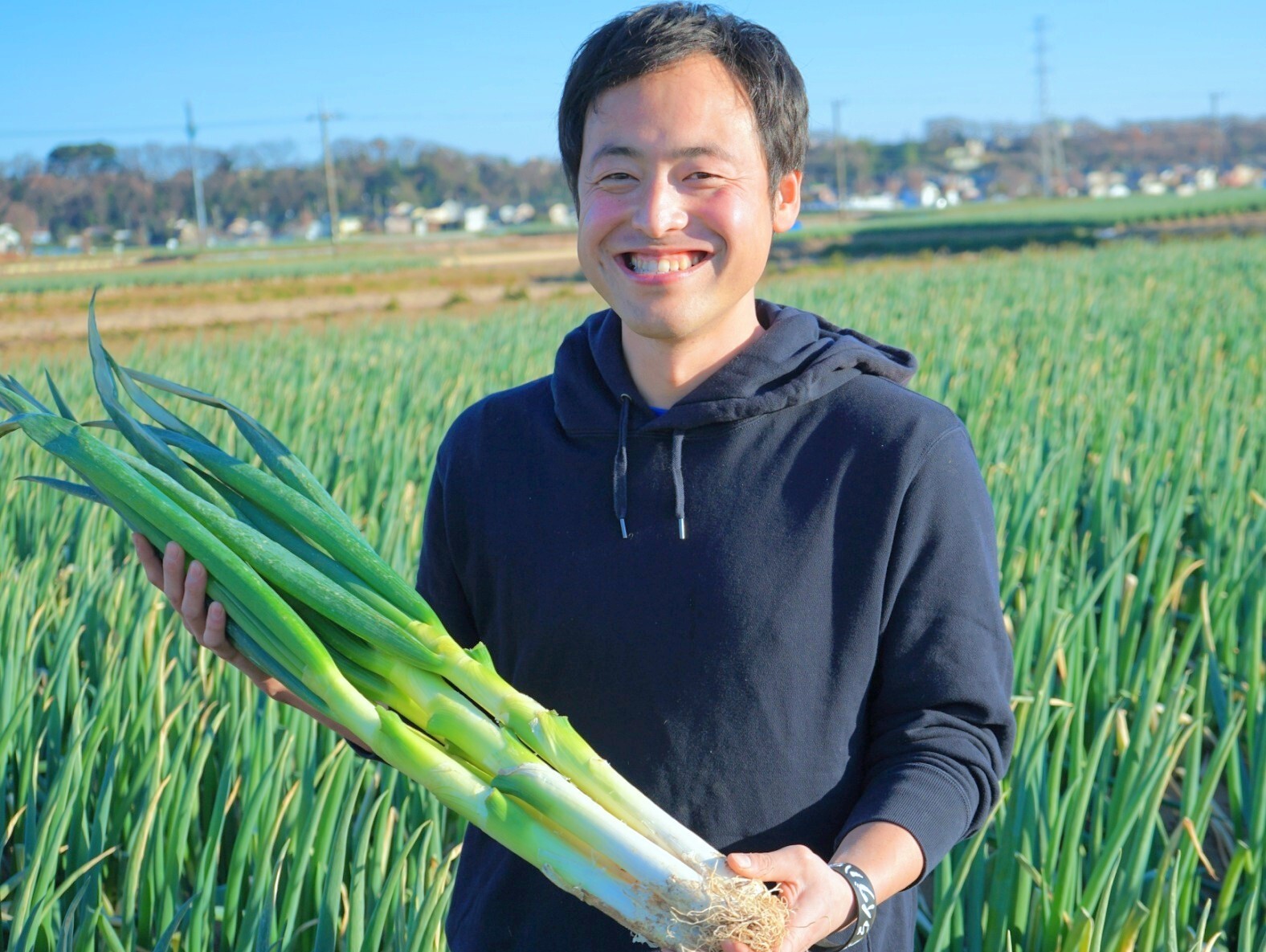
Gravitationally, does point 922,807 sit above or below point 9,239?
below

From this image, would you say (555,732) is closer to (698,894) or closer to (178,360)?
(698,894)

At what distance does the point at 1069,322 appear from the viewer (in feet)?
28.7

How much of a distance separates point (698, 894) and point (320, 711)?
439mm

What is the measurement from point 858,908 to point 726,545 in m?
0.37

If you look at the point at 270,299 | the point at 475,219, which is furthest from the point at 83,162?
the point at 270,299

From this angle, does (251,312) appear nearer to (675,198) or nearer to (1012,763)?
(1012,763)

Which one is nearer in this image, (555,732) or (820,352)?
(555,732)

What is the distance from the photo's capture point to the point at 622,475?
1229 millimetres

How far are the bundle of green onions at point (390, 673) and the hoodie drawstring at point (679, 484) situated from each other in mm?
238

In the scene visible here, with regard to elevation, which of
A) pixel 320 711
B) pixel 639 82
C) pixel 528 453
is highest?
pixel 639 82

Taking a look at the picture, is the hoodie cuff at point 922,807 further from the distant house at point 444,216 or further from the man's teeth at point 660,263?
the distant house at point 444,216

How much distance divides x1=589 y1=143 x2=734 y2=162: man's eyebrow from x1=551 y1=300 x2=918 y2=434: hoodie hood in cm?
20

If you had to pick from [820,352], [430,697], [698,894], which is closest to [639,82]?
[820,352]

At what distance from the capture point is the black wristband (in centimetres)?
101
